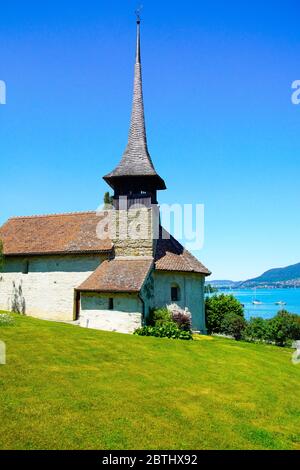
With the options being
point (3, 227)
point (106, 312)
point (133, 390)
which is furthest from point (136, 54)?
point (133, 390)

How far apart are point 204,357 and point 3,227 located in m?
26.2

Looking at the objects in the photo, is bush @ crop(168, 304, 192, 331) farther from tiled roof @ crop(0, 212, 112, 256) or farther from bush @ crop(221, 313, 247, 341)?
bush @ crop(221, 313, 247, 341)

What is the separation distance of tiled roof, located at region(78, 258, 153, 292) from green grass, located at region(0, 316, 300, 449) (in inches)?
248

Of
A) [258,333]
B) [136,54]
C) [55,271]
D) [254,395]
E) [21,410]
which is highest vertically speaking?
[136,54]

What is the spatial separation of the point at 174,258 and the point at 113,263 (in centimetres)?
511

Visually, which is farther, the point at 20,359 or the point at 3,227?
the point at 3,227

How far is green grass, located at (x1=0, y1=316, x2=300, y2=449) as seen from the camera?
894 centimetres

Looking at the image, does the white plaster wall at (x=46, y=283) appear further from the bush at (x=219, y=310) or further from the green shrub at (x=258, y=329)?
the green shrub at (x=258, y=329)

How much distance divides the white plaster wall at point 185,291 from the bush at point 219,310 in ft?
53.1

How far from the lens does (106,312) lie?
26.0 meters

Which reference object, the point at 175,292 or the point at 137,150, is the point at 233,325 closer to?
the point at 175,292

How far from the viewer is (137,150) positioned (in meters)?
31.3

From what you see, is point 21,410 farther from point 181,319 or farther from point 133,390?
point 181,319

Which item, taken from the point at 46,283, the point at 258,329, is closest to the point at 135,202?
the point at 46,283
